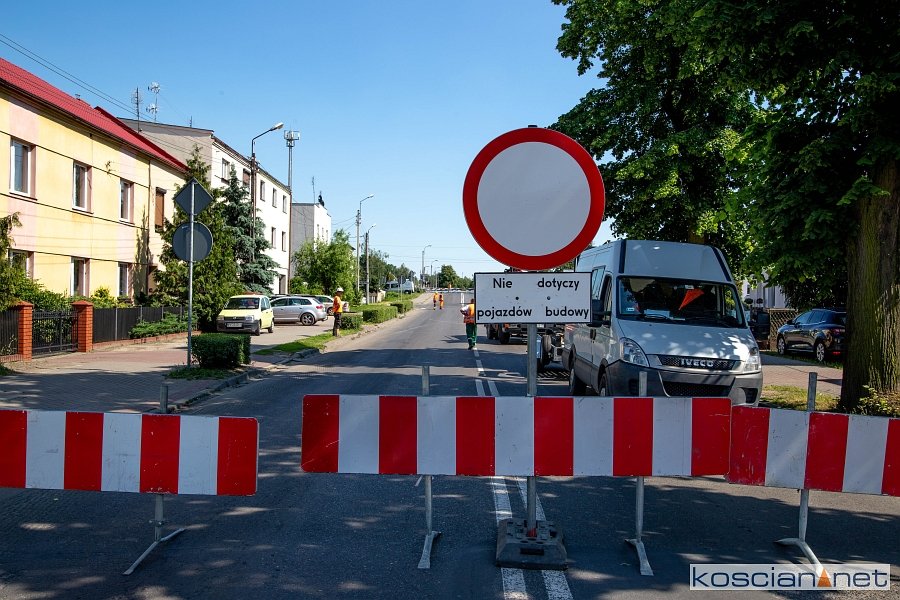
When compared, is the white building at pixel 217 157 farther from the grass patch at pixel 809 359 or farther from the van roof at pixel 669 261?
the van roof at pixel 669 261

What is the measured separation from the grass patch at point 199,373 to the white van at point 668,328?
23.3 ft

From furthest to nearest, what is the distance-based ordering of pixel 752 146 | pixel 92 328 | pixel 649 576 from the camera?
pixel 92 328, pixel 752 146, pixel 649 576

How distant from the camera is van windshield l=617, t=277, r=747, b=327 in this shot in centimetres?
915

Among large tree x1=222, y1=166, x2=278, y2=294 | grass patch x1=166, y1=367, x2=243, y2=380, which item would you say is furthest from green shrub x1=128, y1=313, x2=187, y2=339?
large tree x1=222, y1=166, x2=278, y2=294

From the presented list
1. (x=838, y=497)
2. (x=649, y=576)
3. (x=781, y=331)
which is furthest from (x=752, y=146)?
(x=781, y=331)

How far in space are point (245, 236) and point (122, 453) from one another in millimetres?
37206

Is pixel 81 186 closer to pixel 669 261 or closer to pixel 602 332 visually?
pixel 602 332

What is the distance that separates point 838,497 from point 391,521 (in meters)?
4.12

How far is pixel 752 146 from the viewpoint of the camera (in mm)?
10836

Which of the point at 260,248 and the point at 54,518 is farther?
the point at 260,248

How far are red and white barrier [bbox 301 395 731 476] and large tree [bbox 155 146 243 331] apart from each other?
25605mm

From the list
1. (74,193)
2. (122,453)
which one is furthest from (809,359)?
(74,193)

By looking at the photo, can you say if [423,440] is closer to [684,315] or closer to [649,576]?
[649,576]

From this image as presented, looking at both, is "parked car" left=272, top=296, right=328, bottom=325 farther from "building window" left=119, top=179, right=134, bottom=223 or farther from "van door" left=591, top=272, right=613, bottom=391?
"van door" left=591, top=272, right=613, bottom=391
